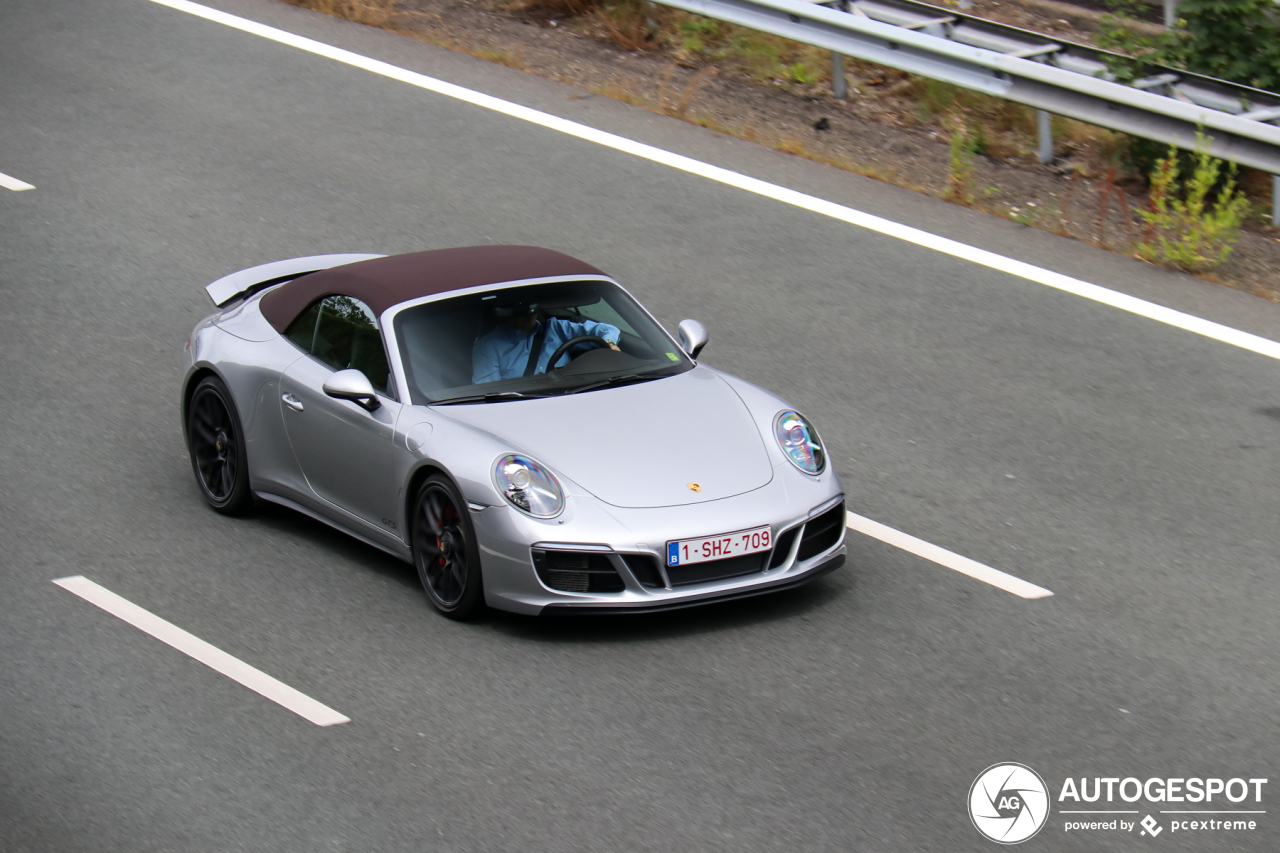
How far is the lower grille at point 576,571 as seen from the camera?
692cm

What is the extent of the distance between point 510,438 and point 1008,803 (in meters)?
2.63

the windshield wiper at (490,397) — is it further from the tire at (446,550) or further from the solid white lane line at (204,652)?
the solid white lane line at (204,652)

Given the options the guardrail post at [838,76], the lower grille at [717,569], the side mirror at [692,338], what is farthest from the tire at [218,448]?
the guardrail post at [838,76]

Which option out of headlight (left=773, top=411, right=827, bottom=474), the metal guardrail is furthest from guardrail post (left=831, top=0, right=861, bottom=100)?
headlight (left=773, top=411, right=827, bottom=474)

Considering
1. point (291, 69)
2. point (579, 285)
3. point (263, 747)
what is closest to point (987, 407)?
point (579, 285)

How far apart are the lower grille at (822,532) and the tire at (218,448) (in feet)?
9.73

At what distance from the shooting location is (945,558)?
7.90 metres

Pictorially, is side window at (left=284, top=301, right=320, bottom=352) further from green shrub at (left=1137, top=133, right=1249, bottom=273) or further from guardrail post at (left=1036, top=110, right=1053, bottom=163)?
guardrail post at (left=1036, top=110, right=1053, bottom=163)

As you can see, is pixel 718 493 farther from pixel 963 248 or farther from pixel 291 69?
pixel 291 69

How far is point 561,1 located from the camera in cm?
1638

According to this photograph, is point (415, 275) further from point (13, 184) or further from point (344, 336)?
point (13, 184)

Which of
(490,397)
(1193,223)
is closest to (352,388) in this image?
(490,397)

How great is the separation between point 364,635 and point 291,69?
9116mm

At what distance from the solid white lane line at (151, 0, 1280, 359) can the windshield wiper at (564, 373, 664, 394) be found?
4.27m
